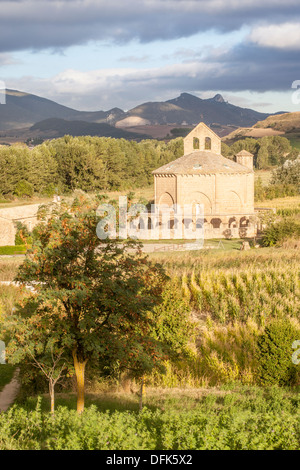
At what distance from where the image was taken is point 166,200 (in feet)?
144

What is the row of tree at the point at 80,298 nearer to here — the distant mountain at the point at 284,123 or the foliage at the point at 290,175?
the foliage at the point at 290,175

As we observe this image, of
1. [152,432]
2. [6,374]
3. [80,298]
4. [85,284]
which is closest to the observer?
[152,432]

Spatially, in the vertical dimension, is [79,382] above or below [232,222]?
below

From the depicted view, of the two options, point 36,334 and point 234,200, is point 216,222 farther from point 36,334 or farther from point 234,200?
point 36,334

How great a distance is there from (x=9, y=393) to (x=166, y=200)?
32417 millimetres

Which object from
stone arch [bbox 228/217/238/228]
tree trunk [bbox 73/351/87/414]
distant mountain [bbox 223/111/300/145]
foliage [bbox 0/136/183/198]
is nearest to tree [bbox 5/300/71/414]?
tree trunk [bbox 73/351/87/414]

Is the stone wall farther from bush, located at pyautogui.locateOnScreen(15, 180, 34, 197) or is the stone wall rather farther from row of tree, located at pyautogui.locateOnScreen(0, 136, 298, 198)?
bush, located at pyautogui.locateOnScreen(15, 180, 34, 197)

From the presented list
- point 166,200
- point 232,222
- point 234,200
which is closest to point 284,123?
point 234,200

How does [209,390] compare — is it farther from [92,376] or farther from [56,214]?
[56,214]

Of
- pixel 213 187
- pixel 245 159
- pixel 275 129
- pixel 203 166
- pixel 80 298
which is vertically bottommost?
pixel 80 298

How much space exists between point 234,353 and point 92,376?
12.8ft

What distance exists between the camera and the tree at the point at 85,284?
863cm

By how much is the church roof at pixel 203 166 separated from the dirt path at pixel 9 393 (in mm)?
29987
